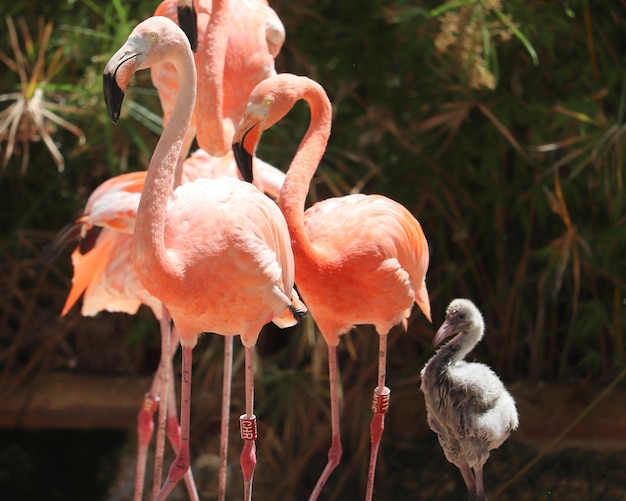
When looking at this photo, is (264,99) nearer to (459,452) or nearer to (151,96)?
(459,452)

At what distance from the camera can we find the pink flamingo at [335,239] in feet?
9.67

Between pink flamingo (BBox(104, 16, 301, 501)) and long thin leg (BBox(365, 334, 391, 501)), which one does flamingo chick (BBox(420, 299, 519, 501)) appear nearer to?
long thin leg (BBox(365, 334, 391, 501))

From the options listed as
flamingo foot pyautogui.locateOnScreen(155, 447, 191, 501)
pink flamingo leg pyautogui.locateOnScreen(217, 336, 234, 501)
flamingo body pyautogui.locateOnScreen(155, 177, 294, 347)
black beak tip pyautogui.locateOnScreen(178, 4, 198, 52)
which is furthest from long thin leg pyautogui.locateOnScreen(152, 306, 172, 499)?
black beak tip pyautogui.locateOnScreen(178, 4, 198, 52)

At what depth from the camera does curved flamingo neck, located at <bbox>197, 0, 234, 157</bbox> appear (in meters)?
3.11

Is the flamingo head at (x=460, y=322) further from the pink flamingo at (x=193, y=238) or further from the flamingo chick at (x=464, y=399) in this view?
the pink flamingo at (x=193, y=238)

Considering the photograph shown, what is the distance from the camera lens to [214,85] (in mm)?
3117

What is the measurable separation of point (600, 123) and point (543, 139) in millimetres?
387

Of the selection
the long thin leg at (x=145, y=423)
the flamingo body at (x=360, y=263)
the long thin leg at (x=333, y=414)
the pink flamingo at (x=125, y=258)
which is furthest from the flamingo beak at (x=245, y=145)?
the long thin leg at (x=145, y=423)

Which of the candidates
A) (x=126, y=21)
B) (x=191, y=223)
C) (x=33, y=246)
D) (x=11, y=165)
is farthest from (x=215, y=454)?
(x=191, y=223)

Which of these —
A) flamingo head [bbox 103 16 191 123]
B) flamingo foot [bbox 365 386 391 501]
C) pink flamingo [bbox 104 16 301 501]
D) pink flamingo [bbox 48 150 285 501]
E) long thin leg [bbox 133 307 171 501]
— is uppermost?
flamingo head [bbox 103 16 191 123]

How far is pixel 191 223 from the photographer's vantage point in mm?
2734

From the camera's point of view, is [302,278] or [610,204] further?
[610,204]

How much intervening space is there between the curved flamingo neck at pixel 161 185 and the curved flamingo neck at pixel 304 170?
0.39m

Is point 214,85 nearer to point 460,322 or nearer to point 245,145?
point 245,145
